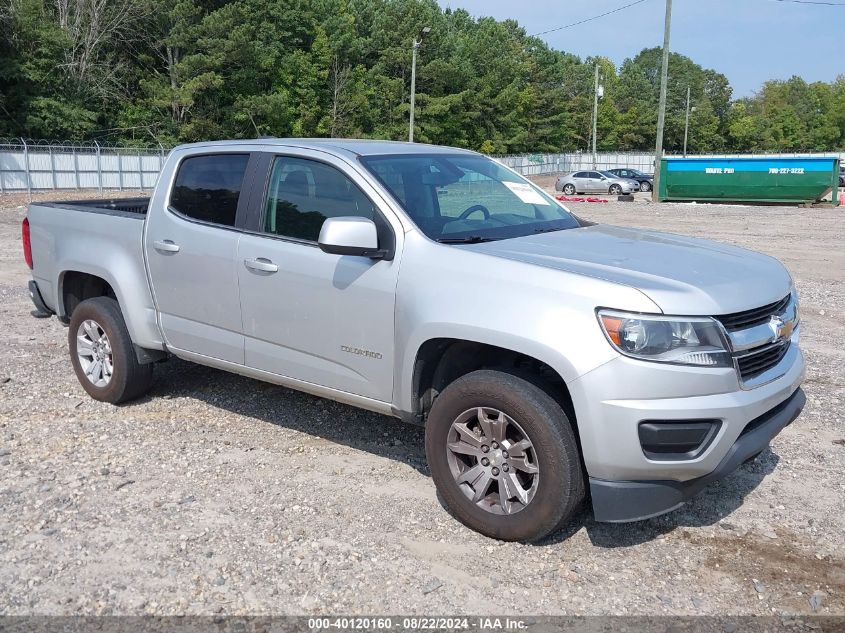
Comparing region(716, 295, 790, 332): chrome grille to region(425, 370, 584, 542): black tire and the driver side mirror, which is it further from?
the driver side mirror

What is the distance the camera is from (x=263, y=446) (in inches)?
204

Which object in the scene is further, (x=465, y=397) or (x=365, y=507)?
(x=365, y=507)

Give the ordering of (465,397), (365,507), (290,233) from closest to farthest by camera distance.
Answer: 1. (465,397)
2. (365,507)
3. (290,233)

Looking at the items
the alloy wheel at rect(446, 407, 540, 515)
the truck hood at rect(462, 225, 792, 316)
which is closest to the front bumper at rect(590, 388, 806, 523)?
the alloy wheel at rect(446, 407, 540, 515)

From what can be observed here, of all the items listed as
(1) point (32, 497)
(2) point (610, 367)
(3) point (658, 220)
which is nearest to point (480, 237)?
(2) point (610, 367)

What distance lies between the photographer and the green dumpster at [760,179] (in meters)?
29.8

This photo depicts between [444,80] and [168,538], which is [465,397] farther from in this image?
[444,80]

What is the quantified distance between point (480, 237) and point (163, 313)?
230cm

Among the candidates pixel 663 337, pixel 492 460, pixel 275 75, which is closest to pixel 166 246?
pixel 492 460

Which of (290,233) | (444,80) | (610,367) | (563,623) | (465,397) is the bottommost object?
(563,623)

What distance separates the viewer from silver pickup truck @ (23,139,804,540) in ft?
11.4

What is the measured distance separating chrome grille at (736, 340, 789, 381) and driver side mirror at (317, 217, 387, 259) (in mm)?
1828

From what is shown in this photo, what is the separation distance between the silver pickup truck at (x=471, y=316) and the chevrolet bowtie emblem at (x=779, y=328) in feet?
0.04

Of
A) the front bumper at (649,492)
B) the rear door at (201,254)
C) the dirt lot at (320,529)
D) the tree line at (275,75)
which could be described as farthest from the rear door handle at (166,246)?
the tree line at (275,75)
